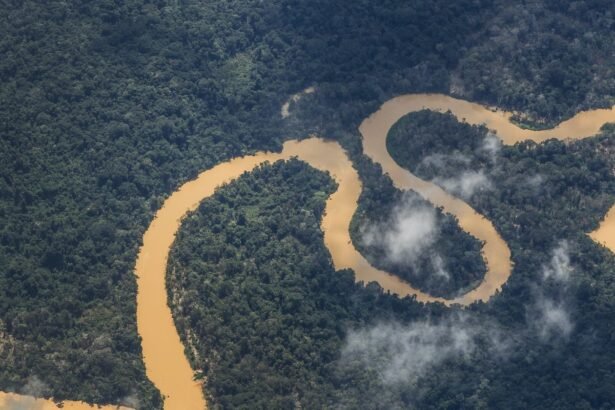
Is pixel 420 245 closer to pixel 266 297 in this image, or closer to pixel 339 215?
pixel 339 215

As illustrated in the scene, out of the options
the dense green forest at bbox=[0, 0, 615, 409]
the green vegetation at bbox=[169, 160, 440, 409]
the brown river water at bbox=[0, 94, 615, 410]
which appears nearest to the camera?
the dense green forest at bbox=[0, 0, 615, 409]

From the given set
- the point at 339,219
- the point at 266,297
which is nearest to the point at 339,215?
the point at 339,219

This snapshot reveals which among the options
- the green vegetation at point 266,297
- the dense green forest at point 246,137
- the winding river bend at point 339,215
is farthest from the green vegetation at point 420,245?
the green vegetation at point 266,297

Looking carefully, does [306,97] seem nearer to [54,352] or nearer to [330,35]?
[330,35]

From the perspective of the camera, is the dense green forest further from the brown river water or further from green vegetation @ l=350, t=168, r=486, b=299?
green vegetation @ l=350, t=168, r=486, b=299

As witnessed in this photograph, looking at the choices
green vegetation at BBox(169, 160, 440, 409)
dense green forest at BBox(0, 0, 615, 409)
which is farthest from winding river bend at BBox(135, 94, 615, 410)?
green vegetation at BBox(169, 160, 440, 409)

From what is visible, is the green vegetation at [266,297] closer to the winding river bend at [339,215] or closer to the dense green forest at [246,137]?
the dense green forest at [246,137]
